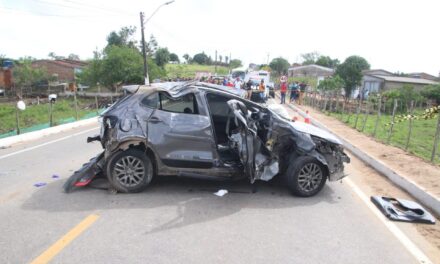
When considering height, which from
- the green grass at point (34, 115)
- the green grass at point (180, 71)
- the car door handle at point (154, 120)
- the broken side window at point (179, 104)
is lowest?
the green grass at point (34, 115)

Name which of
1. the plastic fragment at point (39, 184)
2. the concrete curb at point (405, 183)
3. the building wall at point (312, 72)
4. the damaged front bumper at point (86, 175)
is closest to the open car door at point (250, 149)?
the damaged front bumper at point (86, 175)

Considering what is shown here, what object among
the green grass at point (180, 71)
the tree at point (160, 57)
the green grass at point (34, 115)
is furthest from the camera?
the green grass at point (180, 71)

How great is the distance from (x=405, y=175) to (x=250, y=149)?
141 inches

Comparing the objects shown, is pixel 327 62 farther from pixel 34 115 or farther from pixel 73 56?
pixel 34 115

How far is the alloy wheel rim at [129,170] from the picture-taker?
218 inches

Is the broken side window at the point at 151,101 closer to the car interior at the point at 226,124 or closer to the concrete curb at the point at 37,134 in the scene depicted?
the car interior at the point at 226,124

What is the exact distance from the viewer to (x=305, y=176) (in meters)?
5.69

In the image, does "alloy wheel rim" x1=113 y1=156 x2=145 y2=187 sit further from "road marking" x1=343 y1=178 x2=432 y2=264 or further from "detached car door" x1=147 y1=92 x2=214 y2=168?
"road marking" x1=343 y1=178 x2=432 y2=264

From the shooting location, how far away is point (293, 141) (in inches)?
227

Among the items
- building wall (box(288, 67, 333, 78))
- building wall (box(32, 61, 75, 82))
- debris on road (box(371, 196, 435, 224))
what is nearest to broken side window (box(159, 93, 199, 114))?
debris on road (box(371, 196, 435, 224))

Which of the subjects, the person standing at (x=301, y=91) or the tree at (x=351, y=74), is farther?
the tree at (x=351, y=74)

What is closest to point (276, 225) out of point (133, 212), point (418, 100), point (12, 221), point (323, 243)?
point (323, 243)

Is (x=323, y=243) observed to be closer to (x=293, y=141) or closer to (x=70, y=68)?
(x=293, y=141)

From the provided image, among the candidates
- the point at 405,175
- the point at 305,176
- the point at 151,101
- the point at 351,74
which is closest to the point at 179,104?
the point at 151,101
